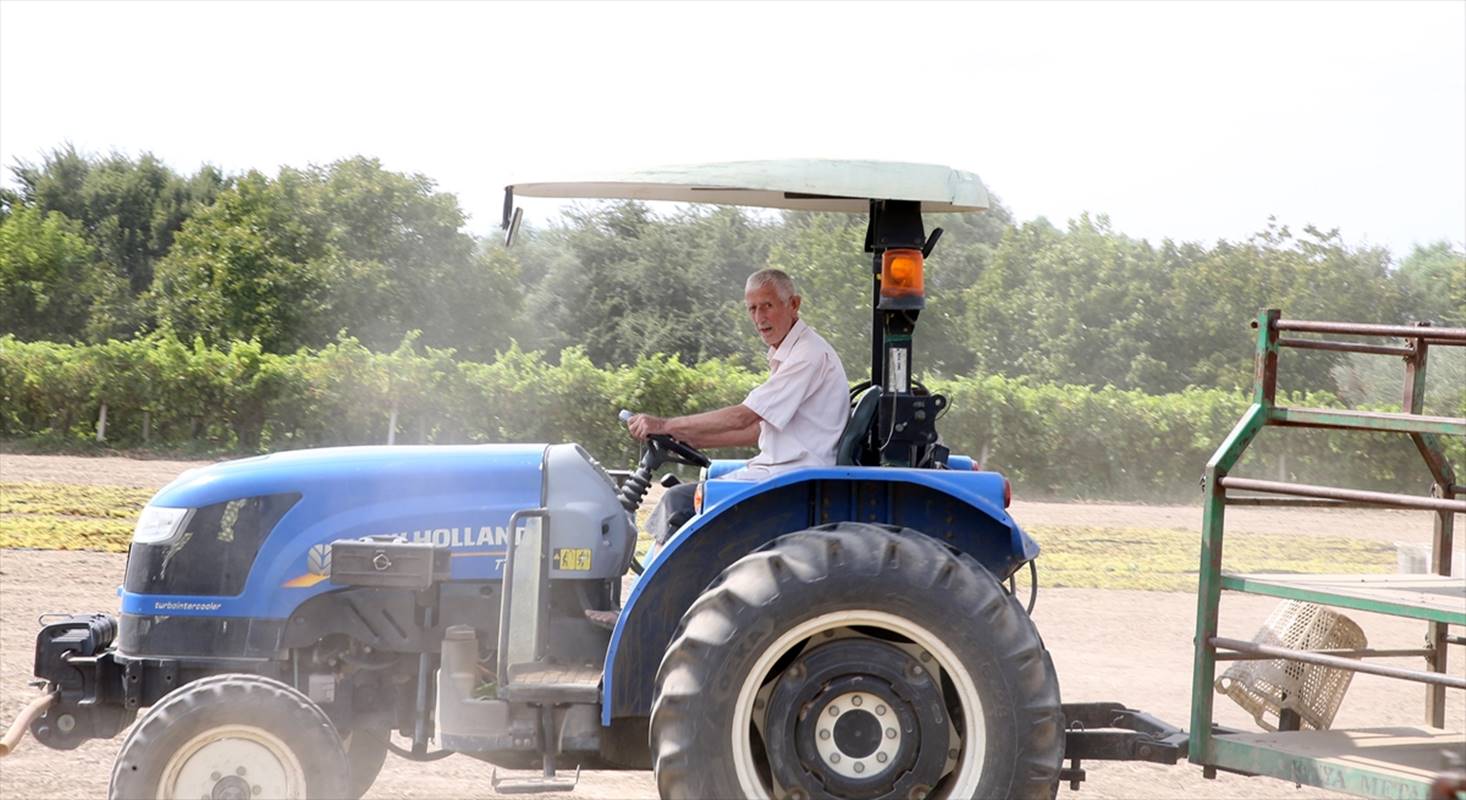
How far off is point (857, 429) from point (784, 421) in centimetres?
26

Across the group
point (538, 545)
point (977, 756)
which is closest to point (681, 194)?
point (538, 545)

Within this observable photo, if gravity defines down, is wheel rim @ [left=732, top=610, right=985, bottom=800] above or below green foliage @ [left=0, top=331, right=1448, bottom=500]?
below

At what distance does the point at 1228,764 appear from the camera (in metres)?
4.62

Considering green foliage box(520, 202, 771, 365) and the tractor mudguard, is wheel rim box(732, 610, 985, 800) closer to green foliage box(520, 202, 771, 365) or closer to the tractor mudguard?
the tractor mudguard

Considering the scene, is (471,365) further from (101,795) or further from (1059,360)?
(1059,360)

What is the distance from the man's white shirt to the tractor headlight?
1880 millimetres

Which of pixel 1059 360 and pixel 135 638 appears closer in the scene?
pixel 135 638

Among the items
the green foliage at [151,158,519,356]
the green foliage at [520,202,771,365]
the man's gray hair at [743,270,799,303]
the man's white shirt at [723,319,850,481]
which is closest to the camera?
the man's white shirt at [723,319,850,481]

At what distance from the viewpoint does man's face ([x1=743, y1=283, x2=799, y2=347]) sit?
5176mm

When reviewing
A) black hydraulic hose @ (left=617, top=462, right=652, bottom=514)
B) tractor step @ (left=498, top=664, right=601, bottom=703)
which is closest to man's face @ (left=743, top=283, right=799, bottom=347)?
black hydraulic hose @ (left=617, top=462, right=652, bottom=514)

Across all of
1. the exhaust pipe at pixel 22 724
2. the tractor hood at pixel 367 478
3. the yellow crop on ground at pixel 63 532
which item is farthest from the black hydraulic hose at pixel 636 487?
the yellow crop on ground at pixel 63 532

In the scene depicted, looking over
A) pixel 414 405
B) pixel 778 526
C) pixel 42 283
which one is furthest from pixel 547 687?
pixel 42 283

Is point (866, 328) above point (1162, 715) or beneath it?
above

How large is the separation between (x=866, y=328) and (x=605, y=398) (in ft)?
49.7
